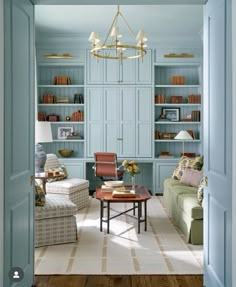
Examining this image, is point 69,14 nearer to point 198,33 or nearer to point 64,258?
point 198,33

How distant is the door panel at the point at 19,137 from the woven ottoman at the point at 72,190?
3.05 metres

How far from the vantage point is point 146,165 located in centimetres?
883

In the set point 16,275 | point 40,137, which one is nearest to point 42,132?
point 40,137

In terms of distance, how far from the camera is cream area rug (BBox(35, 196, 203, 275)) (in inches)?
153

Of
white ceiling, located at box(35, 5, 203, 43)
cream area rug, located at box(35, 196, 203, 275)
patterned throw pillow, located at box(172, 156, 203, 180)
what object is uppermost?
white ceiling, located at box(35, 5, 203, 43)

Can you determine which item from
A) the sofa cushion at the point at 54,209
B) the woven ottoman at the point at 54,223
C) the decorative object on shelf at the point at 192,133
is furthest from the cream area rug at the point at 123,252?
the decorative object on shelf at the point at 192,133

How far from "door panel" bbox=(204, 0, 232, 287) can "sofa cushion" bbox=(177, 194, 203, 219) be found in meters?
1.29

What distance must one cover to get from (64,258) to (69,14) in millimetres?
4120

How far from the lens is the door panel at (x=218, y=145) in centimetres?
272

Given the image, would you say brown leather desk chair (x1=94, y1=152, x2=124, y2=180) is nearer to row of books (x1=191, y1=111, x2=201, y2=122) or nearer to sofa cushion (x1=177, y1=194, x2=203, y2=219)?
row of books (x1=191, y1=111, x2=201, y2=122)

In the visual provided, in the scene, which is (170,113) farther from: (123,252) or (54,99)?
(123,252)

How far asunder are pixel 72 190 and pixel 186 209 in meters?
2.14

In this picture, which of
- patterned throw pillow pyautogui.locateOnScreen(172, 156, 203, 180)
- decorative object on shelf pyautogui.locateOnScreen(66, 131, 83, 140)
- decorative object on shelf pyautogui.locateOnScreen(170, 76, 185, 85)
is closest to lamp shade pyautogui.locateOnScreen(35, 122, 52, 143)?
patterned throw pillow pyautogui.locateOnScreen(172, 156, 203, 180)

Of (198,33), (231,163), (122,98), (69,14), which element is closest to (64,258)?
(231,163)
